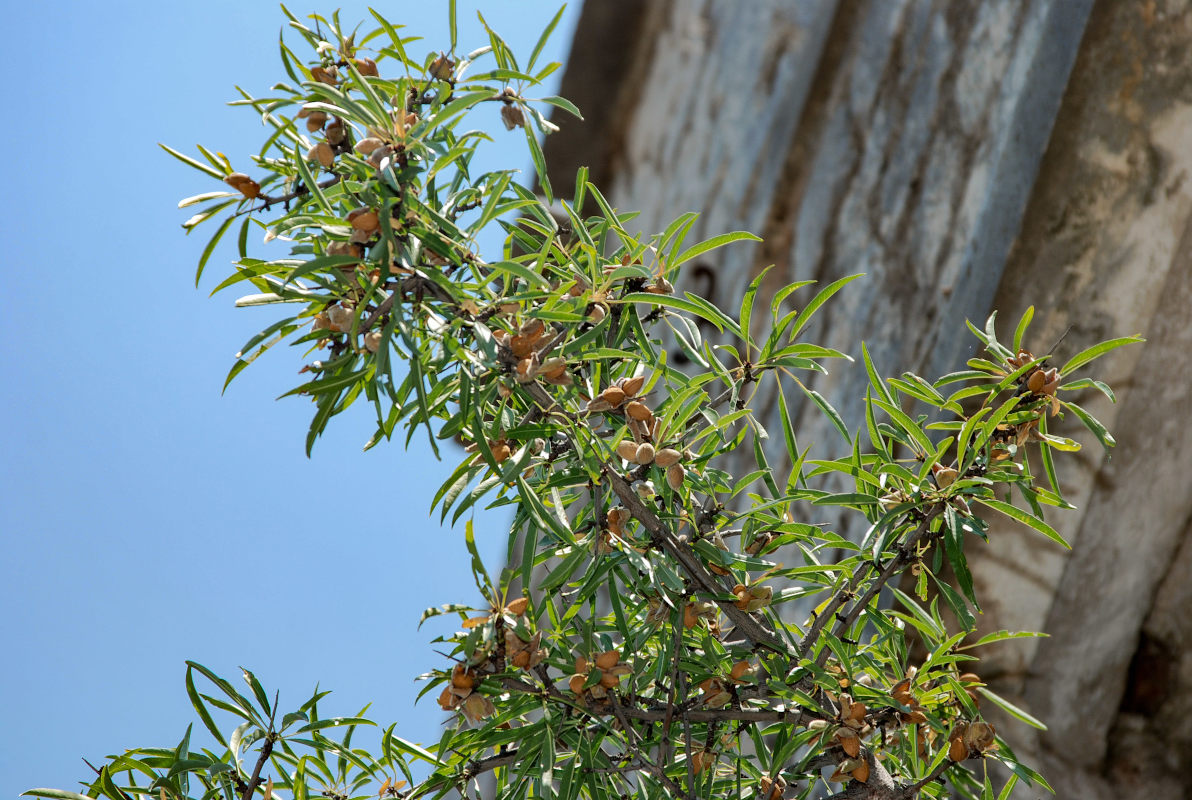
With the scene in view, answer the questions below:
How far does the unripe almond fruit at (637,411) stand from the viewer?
306mm

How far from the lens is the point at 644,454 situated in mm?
306

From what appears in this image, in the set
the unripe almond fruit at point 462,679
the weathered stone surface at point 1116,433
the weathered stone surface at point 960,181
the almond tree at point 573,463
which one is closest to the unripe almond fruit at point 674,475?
the almond tree at point 573,463

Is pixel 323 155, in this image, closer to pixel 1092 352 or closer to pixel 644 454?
pixel 644 454

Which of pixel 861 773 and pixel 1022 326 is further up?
pixel 1022 326

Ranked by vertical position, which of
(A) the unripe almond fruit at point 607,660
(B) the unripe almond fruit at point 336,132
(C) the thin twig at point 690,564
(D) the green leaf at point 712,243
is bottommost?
(A) the unripe almond fruit at point 607,660

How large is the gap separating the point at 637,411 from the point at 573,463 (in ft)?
0.11

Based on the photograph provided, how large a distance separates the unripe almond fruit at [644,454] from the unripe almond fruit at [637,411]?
1 cm

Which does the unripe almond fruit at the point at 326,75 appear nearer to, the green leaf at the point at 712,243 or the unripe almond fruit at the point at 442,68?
the unripe almond fruit at the point at 442,68

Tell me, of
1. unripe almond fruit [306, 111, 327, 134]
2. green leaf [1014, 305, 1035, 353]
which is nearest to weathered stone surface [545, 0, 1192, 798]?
green leaf [1014, 305, 1035, 353]

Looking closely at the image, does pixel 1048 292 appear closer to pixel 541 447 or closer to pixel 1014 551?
pixel 1014 551

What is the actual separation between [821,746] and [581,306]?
0.67ft

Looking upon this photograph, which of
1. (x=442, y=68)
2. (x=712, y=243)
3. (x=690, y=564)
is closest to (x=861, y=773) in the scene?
(x=690, y=564)

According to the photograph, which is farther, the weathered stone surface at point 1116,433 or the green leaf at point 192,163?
the weathered stone surface at point 1116,433

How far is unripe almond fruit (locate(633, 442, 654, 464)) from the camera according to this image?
30 centimetres
